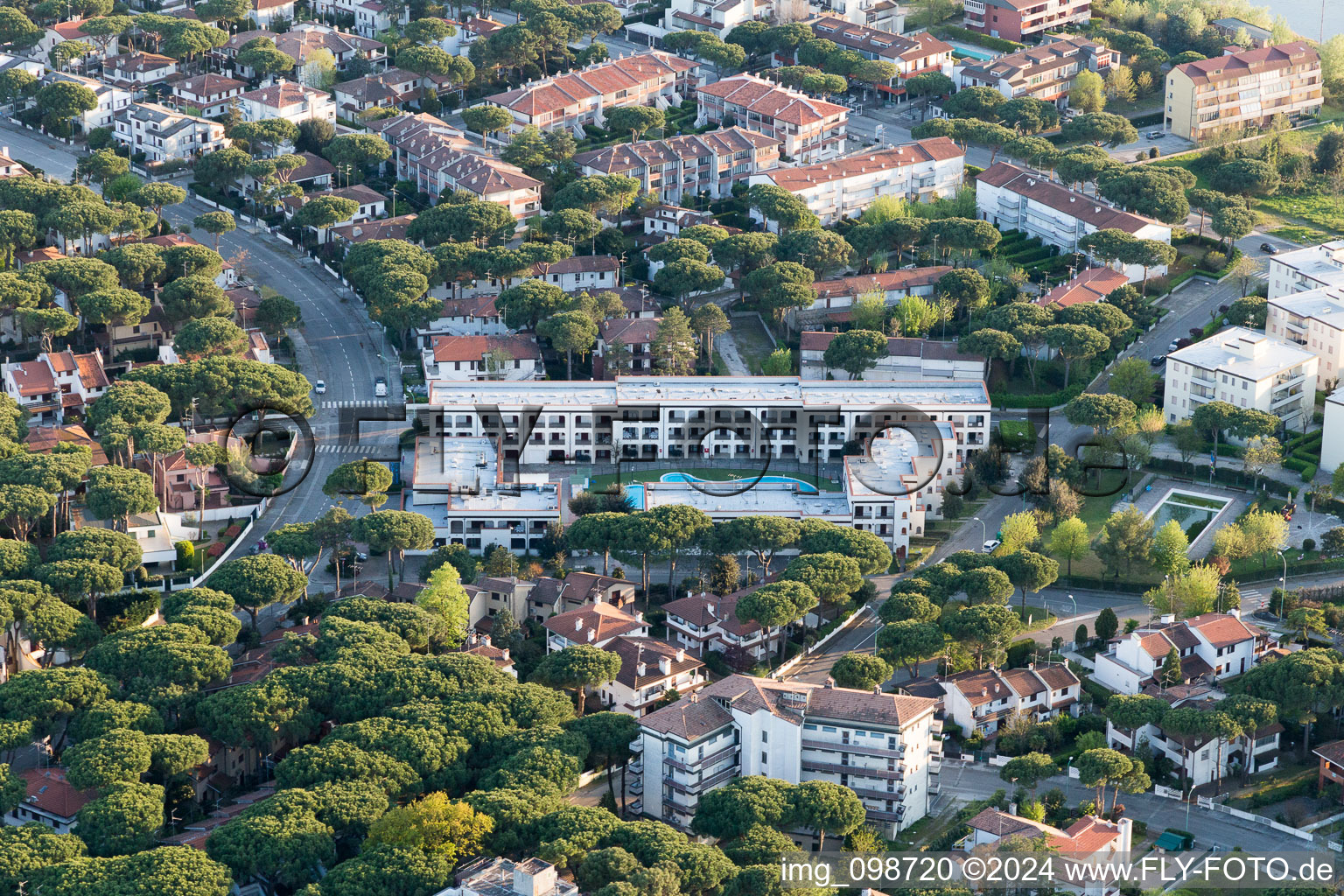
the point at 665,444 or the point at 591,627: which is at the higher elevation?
the point at 665,444

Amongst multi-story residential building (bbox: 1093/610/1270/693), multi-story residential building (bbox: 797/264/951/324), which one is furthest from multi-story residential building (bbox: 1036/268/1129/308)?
multi-story residential building (bbox: 1093/610/1270/693)

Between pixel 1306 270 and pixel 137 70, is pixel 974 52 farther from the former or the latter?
pixel 137 70

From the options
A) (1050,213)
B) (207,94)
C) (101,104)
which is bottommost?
(1050,213)

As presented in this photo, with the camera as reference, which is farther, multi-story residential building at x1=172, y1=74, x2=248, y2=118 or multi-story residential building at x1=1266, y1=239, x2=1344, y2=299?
multi-story residential building at x1=172, y1=74, x2=248, y2=118

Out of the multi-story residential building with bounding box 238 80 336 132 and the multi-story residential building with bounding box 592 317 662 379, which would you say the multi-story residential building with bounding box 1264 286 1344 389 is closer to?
the multi-story residential building with bounding box 592 317 662 379

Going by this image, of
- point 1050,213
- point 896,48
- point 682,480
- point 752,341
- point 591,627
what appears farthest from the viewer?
point 896,48

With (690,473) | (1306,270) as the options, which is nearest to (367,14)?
(690,473)

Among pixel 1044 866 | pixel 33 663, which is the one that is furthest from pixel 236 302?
pixel 1044 866

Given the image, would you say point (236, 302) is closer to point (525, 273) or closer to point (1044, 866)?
point (525, 273)
